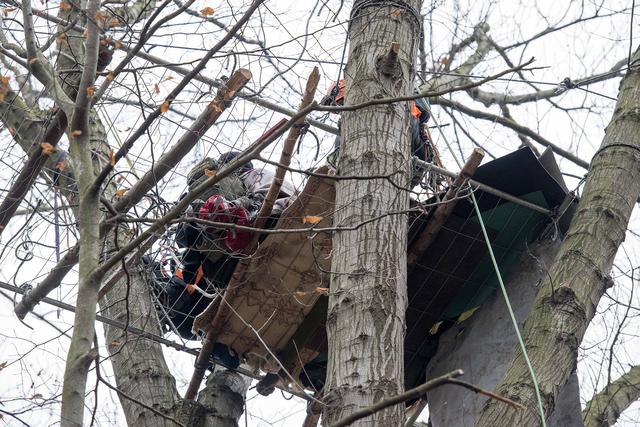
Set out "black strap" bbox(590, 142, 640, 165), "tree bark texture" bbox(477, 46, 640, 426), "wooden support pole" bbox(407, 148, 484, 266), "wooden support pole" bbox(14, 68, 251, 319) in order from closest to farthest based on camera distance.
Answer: "tree bark texture" bbox(477, 46, 640, 426), "wooden support pole" bbox(14, 68, 251, 319), "wooden support pole" bbox(407, 148, 484, 266), "black strap" bbox(590, 142, 640, 165)

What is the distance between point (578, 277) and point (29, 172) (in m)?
2.55

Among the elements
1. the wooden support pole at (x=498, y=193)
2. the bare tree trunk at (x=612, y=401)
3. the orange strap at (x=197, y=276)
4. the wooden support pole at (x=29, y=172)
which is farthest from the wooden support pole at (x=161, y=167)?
the bare tree trunk at (x=612, y=401)

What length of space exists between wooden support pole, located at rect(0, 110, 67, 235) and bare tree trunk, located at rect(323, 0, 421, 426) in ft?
4.19

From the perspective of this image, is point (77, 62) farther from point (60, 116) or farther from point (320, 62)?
point (320, 62)

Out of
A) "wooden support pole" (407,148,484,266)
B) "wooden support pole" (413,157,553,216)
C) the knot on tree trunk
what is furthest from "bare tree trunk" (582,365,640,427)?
the knot on tree trunk

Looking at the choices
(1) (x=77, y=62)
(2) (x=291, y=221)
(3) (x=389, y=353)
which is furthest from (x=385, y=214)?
(1) (x=77, y=62)

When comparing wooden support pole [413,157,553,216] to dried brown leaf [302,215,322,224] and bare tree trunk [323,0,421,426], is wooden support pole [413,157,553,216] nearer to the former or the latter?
bare tree trunk [323,0,421,426]

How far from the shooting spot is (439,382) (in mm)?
2500

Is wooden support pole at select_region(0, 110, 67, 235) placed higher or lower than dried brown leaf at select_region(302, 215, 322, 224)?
higher

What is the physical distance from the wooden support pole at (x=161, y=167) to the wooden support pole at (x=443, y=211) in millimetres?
1137

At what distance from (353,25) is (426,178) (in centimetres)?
93

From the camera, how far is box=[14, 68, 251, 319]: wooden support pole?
4090mm

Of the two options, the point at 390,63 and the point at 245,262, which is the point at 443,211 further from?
the point at 245,262

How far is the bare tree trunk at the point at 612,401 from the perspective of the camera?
16.6 feet
